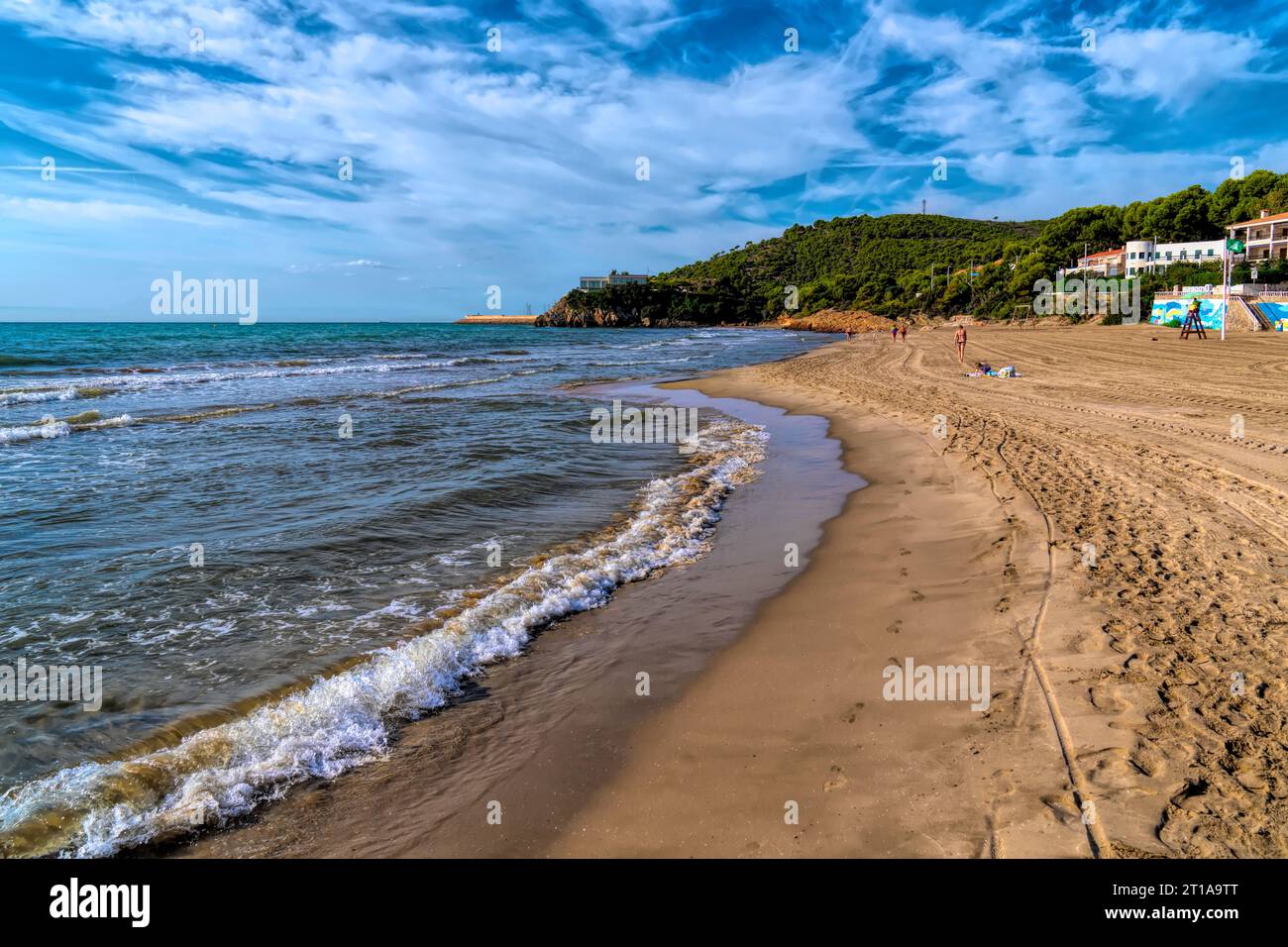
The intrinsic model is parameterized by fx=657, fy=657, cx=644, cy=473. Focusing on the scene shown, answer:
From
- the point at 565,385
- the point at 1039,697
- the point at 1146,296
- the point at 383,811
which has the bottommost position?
the point at 383,811

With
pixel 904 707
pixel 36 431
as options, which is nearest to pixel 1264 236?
pixel 904 707

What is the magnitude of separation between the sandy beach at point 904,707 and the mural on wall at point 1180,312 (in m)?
33.9

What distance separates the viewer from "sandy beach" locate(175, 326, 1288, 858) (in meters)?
3.26

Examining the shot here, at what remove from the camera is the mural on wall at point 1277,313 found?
1264 inches

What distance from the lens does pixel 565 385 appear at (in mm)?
27812

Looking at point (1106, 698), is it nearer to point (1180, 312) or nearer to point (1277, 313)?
point (1277, 313)

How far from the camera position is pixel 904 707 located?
435 cm

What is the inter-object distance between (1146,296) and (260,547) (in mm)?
62819

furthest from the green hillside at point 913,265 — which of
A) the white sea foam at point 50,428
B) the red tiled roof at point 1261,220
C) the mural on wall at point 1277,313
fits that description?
the white sea foam at point 50,428

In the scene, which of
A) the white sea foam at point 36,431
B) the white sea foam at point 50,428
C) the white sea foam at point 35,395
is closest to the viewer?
the white sea foam at point 36,431

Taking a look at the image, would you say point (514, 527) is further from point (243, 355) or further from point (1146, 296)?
point (1146, 296)

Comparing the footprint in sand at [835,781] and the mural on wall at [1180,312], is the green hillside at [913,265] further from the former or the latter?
the footprint in sand at [835,781]

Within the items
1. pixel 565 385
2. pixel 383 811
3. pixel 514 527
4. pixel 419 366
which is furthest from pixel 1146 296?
pixel 383 811
